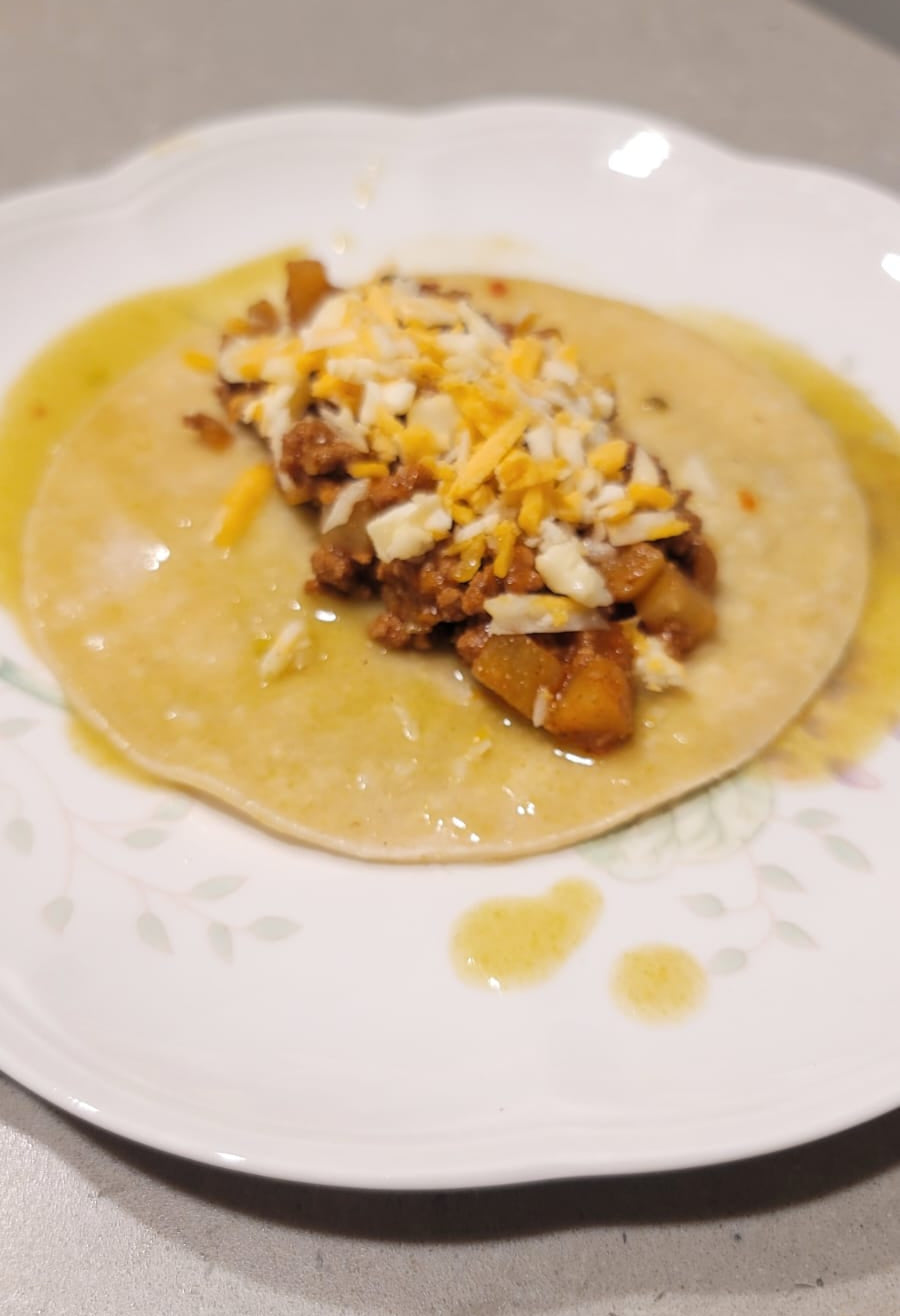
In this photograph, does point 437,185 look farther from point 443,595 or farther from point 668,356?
point 443,595

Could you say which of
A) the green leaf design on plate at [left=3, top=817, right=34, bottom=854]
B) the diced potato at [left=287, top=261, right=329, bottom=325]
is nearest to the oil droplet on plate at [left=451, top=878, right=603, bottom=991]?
the green leaf design on plate at [left=3, top=817, right=34, bottom=854]

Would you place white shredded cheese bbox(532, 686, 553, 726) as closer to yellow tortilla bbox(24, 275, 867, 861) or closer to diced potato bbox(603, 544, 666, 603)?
yellow tortilla bbox(24, 275, 867, 861)

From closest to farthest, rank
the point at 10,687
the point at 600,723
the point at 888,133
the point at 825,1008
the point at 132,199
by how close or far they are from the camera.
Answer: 1. the point at 825,1008
2. the point at 600,723
3. the point at 10,687
4. the point at 132,199
5. the point at 888,133

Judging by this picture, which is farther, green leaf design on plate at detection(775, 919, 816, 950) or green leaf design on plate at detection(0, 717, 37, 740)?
green leaf design on plate at detection(0, 717, 37, 740)

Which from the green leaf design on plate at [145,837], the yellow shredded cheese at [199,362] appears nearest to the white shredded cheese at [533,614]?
the green leaf design on plate at [145,837]

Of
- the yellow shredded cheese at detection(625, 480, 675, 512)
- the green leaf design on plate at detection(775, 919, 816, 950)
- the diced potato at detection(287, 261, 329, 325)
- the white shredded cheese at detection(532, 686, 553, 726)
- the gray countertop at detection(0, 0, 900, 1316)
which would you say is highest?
the diced potato at detection(287, 261, 329, 325)

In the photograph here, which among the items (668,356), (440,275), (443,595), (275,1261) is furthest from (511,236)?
(275,1261)
